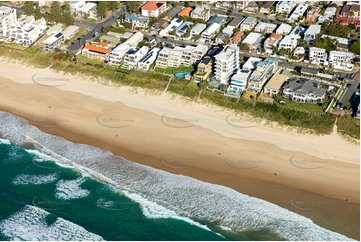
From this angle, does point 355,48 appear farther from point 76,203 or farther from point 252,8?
point 76,203

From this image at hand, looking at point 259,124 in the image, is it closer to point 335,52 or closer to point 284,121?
point 284,121

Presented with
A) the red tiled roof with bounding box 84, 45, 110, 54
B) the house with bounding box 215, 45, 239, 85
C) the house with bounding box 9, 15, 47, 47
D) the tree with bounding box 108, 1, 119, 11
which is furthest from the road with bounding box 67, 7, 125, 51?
the house with bounding box 215, 45, 239, 85

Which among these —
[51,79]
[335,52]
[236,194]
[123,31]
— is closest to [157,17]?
[123,31]

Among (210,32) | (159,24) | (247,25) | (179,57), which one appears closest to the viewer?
(179,57)

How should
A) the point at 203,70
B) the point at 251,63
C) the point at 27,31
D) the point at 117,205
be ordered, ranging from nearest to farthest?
the point at 117,205 → the point at 203,70 → the point at 251,63 → the point at 27,31

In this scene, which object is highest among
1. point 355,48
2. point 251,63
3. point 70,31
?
point 355,48

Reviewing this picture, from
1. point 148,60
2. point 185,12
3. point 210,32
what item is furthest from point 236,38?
point 148,60
